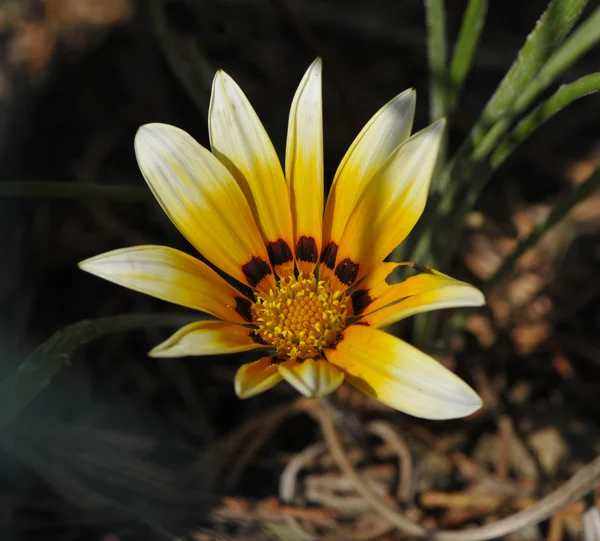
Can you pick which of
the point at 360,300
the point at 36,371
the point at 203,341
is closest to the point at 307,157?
the point at 360,300

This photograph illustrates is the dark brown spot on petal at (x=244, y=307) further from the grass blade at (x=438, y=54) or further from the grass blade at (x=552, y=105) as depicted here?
the grass blade at (x=438, y=54)

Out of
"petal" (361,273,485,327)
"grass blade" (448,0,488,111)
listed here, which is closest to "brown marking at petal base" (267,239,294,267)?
"petal" (361,273,485,327)

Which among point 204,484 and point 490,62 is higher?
point 490,62

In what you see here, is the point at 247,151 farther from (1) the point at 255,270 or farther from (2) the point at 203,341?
(2) the point at 203,341

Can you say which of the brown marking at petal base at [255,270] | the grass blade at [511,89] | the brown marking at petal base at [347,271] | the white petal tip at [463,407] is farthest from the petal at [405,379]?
the grass blade at [511,89]

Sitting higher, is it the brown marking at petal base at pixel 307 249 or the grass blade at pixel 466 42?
the grass blade at pixel 466 42

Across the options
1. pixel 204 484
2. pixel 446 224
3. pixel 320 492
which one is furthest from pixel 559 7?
pixel 204 484

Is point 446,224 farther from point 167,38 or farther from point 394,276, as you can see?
point 167,38
